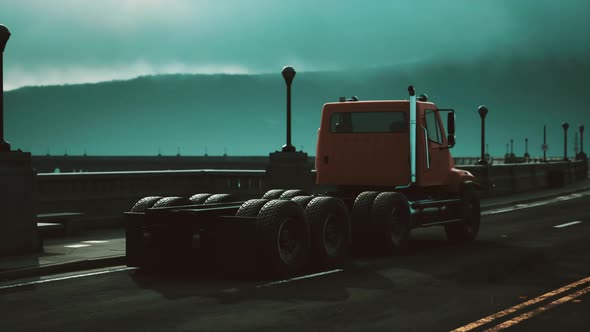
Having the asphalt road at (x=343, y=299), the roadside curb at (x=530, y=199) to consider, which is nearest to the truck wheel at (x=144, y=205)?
the asphalt road at (x=343, y=299)

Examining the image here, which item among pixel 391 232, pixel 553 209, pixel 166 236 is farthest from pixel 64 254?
pixel 553 209

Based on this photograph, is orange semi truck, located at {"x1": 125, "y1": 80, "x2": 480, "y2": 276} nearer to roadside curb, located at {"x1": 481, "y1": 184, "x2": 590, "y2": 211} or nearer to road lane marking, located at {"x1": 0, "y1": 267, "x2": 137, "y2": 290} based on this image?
road lane marking, located at {"x1": 0, "y1": 267, "x2": 137, "y2": 290}

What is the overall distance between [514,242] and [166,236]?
Result: 822 centimetres

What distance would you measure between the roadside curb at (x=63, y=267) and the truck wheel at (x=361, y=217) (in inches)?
162

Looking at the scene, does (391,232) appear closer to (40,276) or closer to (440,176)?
(440,176)

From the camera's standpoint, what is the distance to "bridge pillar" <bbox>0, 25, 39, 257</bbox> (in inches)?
519

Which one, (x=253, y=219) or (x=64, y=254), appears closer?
(x=253, y=219)

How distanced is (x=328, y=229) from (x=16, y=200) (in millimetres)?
5388

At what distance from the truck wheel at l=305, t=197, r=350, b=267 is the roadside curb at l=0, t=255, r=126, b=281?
132 inches

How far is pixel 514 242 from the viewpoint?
1659 cm

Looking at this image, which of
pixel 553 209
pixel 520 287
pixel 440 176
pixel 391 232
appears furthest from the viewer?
pixel 553 209

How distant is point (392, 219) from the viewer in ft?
46.8

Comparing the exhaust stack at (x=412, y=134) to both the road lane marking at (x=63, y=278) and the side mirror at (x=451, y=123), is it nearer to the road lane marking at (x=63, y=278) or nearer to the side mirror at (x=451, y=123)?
the side mirror at (x=451, y=123)

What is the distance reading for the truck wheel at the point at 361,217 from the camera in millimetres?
13906
